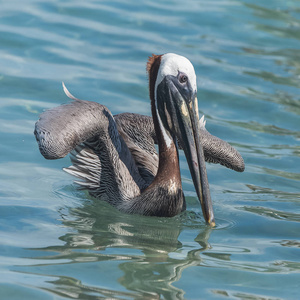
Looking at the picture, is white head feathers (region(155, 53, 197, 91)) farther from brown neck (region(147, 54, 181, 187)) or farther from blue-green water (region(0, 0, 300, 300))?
blue-green water (region(0, 0, 300, 300))

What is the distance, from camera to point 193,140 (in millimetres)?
5422

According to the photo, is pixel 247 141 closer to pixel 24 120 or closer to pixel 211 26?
pixel 24 120

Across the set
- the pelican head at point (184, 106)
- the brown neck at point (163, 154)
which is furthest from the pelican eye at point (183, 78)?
the brown neck at point (163, 154)

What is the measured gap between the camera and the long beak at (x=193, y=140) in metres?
5.36

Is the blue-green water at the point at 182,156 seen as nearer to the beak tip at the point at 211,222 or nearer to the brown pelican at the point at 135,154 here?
the beak tip at the point at 211,222

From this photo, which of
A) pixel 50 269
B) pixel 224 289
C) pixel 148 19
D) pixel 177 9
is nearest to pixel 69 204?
pixel 50 269

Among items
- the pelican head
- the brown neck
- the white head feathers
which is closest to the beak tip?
the pelican head

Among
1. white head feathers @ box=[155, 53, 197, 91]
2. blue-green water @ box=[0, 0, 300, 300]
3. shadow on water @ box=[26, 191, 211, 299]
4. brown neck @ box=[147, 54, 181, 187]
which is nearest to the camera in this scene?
shadow on water @ box=[26, 191, 211, 299]

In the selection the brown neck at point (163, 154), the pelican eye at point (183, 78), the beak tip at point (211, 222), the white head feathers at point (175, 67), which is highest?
the white head feathers at point (175, 67)

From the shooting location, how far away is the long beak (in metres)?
5.36

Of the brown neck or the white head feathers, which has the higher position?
the white head feathers

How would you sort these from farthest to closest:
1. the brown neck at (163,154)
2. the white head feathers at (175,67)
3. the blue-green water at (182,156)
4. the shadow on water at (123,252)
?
the brown neck at (163,154) → the white head feathers at (175,67) → the blue-green water at (182,156) → the shadow on water at (123,252)

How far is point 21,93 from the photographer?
822 cm

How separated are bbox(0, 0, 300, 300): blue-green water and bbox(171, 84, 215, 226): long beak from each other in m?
0.29
